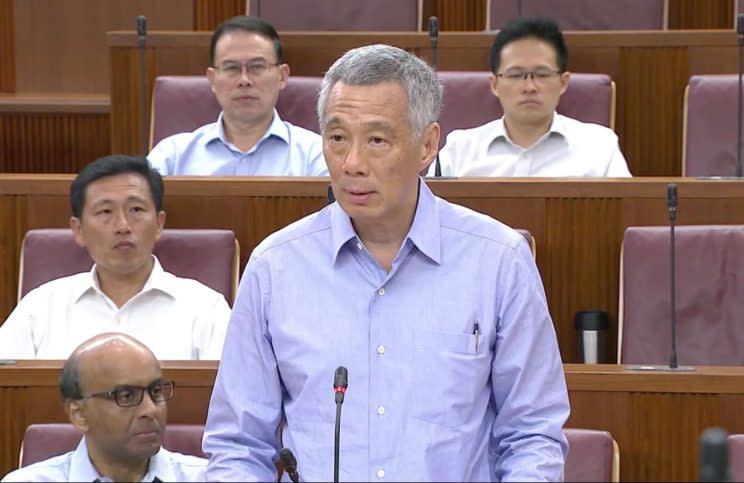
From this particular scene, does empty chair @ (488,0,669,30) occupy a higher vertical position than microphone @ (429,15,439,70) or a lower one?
higher

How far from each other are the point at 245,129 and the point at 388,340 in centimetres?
70

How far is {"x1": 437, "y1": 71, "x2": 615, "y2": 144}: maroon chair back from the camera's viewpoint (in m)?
1.35

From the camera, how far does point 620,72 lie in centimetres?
140

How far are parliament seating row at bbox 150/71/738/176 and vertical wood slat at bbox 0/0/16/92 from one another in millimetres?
411

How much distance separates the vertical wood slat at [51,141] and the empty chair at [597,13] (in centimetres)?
48

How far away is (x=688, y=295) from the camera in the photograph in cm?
105

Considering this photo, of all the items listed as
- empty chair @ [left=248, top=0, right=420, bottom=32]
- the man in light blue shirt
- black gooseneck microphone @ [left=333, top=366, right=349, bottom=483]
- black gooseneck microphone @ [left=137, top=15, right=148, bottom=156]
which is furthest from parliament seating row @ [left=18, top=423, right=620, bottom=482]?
empty chair @ [left=248, top=0, right=420, bottom=32]

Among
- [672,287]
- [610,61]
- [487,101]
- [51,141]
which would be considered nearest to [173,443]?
[672,287]

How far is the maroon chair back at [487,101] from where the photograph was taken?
1.35 metres

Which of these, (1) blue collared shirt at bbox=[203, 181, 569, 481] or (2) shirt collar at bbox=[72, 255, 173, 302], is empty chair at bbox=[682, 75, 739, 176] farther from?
(1) blue collared shirt at bbox=[203, 181, 569, 481]

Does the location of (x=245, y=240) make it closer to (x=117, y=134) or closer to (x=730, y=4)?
(x=117, y=134)

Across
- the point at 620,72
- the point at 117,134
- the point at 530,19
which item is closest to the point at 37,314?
the point at 117,134

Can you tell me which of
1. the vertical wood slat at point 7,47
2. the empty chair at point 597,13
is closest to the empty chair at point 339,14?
the empty chair at point 597,13

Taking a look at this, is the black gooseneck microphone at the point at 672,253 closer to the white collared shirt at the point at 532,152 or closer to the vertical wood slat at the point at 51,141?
the white collared shirt at the point at 532,152
